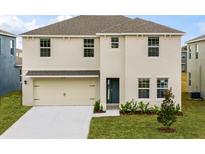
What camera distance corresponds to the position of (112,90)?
2452cm

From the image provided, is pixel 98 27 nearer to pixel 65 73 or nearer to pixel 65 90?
pixel 65 73

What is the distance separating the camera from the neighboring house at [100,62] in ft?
74.7

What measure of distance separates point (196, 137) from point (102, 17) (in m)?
16.8

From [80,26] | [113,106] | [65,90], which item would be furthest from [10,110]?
[80,26]

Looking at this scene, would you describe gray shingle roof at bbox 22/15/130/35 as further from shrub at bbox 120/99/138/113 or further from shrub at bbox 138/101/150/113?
shrub at bbox 138/101/150/113

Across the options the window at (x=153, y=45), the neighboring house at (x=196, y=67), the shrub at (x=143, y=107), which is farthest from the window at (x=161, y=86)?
Answer: the neighboring house at (x=196, y=67)

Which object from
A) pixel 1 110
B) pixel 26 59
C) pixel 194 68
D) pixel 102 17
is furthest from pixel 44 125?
pixel 194 68

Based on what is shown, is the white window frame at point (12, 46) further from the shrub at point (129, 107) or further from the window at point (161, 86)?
the window at point (161, 86)

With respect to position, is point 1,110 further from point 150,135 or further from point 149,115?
point 150,135

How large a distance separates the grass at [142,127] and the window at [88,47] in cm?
689

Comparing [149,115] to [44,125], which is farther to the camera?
[149,115]

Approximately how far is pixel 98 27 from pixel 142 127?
39.8 feet

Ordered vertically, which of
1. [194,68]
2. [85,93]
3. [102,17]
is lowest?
[85,93]

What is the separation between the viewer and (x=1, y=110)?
23750 millimetres
